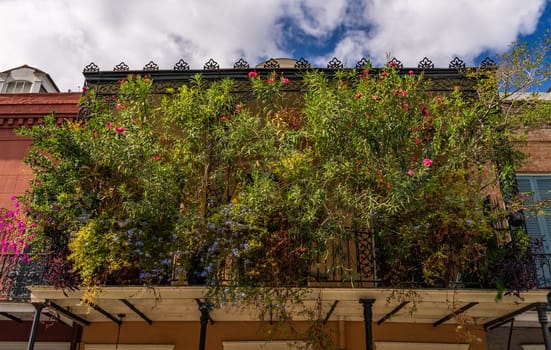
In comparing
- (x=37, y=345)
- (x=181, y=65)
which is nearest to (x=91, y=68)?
(x=181, y=65)

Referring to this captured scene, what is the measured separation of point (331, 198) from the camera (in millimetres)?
7383

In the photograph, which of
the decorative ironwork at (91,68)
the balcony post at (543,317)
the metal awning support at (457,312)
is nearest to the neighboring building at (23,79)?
the decorative ironwork at (91,68)

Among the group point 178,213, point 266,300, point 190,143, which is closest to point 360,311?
point 266,300

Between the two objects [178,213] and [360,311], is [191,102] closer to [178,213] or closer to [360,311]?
[178,213]

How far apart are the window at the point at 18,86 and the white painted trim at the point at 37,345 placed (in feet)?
21.5

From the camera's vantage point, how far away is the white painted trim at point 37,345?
8.78 metres

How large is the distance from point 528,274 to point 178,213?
16.3 feet

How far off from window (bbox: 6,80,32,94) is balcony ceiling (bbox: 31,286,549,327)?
705 centimetres

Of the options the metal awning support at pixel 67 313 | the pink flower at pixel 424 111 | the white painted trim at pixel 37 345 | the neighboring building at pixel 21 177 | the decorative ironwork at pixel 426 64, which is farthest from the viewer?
the decorative ironwork at pixel 426 64

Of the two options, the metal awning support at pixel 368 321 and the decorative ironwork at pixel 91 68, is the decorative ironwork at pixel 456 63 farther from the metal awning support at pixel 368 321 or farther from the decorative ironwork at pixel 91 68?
the decorative ironwork at pixel 91 68

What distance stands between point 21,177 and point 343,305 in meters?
6.86

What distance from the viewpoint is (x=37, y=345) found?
881cm

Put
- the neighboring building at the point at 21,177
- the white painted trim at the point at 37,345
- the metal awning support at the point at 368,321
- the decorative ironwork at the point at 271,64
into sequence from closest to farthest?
1. the metal awning support at the point at 368,321
2. the neighboring building at the point at 21,177
3. the white painted trim at the point at 37,345
4. the decorative ironwork at the point at 271,64

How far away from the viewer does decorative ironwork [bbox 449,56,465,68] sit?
9148mm
